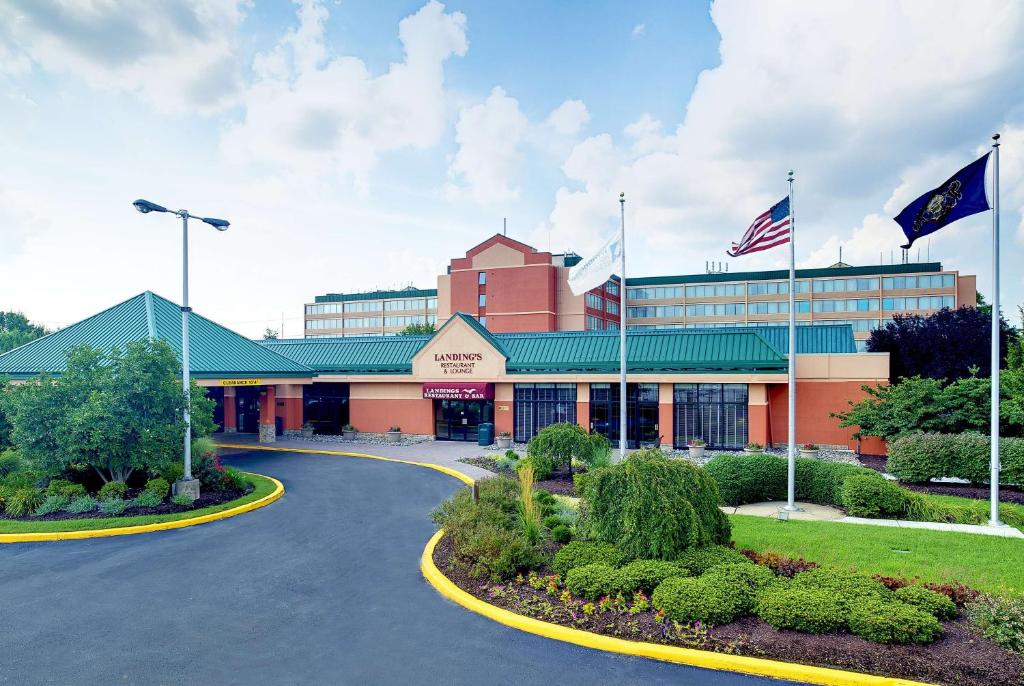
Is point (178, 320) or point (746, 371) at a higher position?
point (178, 320)

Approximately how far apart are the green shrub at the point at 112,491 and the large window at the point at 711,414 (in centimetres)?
2245

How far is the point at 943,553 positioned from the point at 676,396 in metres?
16.9

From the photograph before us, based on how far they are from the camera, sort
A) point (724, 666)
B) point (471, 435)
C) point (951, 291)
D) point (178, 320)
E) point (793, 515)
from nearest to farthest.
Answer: point (724, 666) < point (793, 515) < point (178, 320) < point (471, 435) < point (951, 291)

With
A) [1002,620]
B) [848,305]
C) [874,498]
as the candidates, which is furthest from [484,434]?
[848,305]

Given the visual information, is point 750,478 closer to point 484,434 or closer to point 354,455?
point 484,434

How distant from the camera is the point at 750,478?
56.2 ft

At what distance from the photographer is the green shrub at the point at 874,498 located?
14.8 m

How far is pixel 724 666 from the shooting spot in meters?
7.54

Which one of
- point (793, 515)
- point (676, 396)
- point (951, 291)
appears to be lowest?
point (793, 515)

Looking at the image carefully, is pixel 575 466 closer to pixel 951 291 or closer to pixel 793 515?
pixel 793 515

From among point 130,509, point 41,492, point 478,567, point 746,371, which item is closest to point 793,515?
point 478,567

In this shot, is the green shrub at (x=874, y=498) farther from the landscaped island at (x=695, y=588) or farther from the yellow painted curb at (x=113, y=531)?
the yellow painted curb at (x=113, y=531)

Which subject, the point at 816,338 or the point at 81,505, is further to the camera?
the point at 816,338

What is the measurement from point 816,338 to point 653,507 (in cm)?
2487
